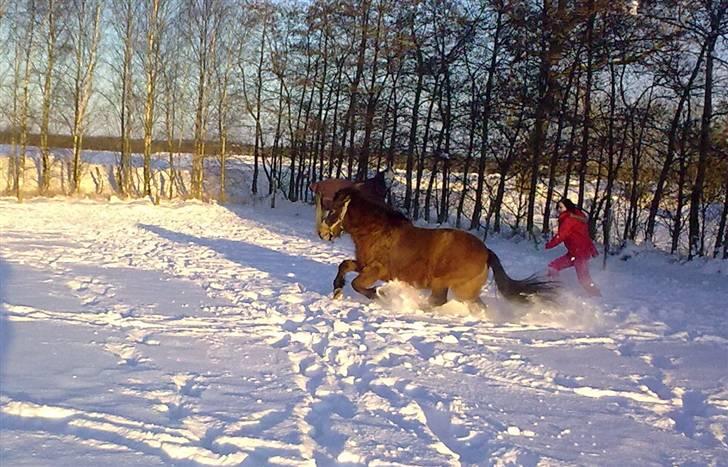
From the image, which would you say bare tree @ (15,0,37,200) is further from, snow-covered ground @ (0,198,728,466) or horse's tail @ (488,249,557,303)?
horse's tail @ (488,249,557,303)

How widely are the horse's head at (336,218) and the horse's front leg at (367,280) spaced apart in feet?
1.92

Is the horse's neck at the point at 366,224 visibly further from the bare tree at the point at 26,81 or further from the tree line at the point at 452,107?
the bare tree at the point at 26,81

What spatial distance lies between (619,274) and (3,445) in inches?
456

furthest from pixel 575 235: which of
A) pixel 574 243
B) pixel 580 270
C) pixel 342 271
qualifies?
pixel 342 271

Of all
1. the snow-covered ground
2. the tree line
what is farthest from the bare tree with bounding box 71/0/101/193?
the snow-covered ground

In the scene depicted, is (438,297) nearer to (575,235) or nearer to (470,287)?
(470,287)

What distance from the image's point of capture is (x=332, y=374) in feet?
14.7

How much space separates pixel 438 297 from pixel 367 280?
923mm

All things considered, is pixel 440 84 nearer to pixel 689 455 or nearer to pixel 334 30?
pixel 334 30

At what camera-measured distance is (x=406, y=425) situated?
357 centimetres

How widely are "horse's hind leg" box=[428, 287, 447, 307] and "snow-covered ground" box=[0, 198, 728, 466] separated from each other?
12cm

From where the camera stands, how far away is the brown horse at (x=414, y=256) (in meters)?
6.87

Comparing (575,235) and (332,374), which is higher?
(575,235)

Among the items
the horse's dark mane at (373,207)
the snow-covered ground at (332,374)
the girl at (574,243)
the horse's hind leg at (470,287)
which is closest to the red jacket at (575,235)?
the girl at (574,243)
